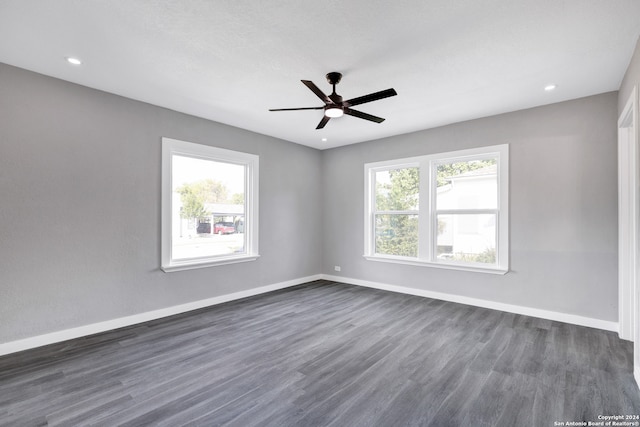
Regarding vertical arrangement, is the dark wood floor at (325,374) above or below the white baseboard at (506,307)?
below

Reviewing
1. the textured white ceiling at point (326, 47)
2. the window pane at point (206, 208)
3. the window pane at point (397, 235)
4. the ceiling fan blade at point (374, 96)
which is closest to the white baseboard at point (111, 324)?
the window pane at point (206, 208)

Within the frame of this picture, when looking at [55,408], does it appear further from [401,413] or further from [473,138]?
[473,138]

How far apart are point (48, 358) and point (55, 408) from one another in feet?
3.35

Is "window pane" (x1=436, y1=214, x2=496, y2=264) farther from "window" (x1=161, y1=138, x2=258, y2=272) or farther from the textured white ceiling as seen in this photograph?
"window" (x1=161, y1=138, x2=258, y2=272)

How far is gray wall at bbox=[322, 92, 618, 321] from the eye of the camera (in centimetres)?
356

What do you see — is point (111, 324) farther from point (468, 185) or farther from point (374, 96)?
point (468, 185)

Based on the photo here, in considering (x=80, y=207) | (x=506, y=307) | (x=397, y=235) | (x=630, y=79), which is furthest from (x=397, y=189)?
(x=80, y=207)

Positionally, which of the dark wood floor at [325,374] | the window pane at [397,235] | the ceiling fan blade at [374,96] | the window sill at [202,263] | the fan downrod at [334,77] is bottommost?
the dark wood floor at [325,374]

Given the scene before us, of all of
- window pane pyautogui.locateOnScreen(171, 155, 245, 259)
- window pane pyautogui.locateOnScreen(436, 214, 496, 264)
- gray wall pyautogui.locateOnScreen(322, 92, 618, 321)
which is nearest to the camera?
gray wall pyautogui.locateOnScreen(322, 92, 618, 321)

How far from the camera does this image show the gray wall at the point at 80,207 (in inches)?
117

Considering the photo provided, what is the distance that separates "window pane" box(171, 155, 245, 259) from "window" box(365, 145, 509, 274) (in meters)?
2.42

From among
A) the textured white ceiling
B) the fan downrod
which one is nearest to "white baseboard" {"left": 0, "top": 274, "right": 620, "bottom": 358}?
the textured white ceiling

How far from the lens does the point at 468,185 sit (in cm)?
466

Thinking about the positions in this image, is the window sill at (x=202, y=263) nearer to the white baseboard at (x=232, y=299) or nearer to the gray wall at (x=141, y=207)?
the gray wall at (x=141, y=207)
